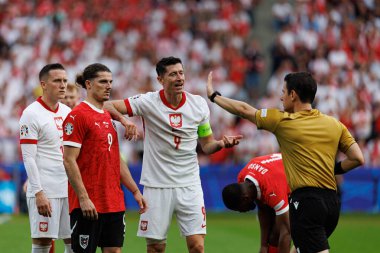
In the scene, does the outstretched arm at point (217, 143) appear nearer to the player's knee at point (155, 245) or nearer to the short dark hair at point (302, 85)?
the short dark hair at point (302, 85)

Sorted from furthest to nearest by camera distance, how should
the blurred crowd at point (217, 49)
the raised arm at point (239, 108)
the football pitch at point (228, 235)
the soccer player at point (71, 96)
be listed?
the blurred crowd at point (217, 49)
the football pitch at point (228, 235)
the soccer player at point (71, 96)
the raised arm at point (239, 108)

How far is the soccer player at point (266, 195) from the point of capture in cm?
1002

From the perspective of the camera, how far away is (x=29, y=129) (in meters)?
9.96

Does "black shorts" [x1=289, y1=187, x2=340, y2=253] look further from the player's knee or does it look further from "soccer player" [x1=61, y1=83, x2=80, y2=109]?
"soccer player" [x1=61, y1=83, x2=80, y2=109]

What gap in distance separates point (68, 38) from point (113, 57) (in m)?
1.37

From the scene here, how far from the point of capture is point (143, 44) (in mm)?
25188

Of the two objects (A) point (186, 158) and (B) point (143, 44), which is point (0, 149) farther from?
(A) point (186, 158)

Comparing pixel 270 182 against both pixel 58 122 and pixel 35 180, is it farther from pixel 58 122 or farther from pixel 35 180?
pixel 35 180

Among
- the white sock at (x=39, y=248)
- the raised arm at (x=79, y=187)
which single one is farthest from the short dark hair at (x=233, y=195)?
the white sock at (x=39, y=248)

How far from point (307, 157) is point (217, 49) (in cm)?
1681

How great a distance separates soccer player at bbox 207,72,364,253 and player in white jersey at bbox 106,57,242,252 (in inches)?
50.8

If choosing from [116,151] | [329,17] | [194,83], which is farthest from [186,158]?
[329,17]

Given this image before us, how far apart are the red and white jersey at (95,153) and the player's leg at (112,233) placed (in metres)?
0.09

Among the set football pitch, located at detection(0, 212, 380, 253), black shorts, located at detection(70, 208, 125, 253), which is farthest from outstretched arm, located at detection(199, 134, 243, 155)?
football pitch, located at detection(0, 212, 380, 253)
